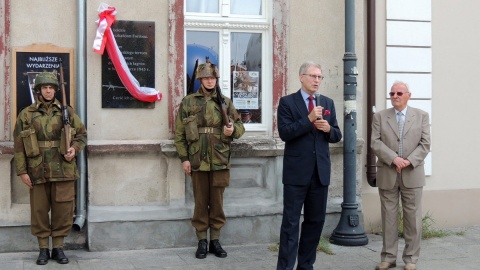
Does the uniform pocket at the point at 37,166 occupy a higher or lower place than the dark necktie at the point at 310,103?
lower

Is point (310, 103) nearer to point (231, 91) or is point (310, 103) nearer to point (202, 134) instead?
point (202, 134)

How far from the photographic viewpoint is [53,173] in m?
7.23

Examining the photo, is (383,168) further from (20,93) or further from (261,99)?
(20,93)

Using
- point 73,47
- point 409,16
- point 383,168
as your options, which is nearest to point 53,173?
point 73,47

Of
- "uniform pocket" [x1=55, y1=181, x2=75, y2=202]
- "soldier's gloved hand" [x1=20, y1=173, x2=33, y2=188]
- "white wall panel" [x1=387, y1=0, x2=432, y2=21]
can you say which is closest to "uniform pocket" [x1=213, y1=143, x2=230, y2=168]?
"uniform pocket" [x1=55, y1=181, x2=75, y2=202]

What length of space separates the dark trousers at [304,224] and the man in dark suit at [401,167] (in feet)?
3.24

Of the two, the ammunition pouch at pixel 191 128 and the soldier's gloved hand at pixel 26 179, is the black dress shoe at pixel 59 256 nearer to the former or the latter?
the soldier's gloved hand at pixel 26 179

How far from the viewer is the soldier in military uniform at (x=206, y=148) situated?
7.69 meters

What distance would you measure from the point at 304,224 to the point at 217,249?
1.53m

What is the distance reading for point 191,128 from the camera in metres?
7.65

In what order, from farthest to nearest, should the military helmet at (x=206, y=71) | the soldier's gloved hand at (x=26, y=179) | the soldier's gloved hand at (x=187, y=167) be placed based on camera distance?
the soldier's gloved hand at (x=187, y=167), the military helmet at (x=206, y=71), the soldier's gloved hand at (x=26, y=179)

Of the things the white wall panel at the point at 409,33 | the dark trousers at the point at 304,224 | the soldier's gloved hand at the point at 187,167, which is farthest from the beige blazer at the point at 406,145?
the white wall panel at the point at 409,33

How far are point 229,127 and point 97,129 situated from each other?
156cm

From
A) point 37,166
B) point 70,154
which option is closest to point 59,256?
point 37,166
